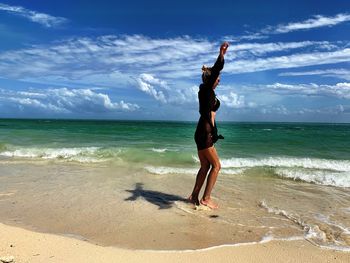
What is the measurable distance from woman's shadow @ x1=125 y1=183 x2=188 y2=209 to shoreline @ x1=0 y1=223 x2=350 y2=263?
225 centimetres

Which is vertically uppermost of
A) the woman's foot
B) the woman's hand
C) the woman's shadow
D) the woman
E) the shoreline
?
the woman's hand

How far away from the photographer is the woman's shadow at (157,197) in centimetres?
681

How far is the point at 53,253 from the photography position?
13.3 ft

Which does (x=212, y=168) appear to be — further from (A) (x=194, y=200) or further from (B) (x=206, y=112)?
(B) (x=206, y=112)

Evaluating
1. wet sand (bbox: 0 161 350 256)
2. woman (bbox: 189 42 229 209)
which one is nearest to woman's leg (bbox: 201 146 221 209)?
woman (bbox: 189 42 229 209)

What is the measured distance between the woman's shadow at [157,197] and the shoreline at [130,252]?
7.39ft

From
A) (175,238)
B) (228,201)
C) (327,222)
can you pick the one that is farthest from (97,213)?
(327,222)

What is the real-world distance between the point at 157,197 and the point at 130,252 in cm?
305

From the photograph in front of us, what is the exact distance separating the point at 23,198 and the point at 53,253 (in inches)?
133

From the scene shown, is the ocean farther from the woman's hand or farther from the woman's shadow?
the woman's hand

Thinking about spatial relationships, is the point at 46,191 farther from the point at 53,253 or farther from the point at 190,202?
the point at 53,253

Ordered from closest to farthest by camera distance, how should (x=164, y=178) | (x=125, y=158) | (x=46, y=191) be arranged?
(x=46, y=191) → (x=164, y=178) → (x=125, y=158)

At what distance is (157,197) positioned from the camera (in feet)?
Answer: 24.0

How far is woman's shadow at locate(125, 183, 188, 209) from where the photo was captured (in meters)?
6.81
